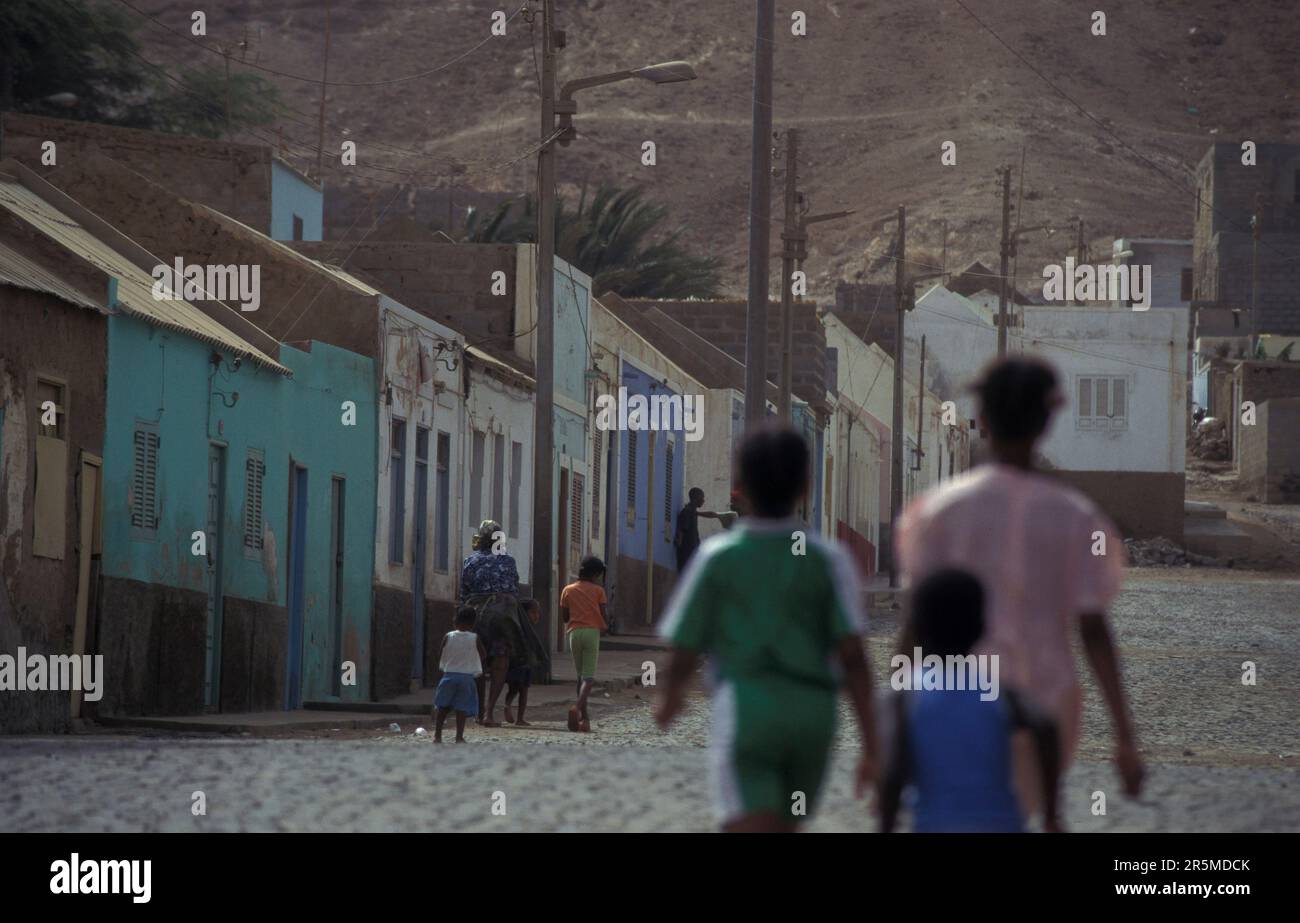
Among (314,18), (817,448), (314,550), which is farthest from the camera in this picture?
(314,18)

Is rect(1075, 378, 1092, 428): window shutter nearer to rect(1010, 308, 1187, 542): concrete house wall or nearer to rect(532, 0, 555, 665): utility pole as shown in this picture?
rect(1010, 308, 1187, 542): concrete house wall

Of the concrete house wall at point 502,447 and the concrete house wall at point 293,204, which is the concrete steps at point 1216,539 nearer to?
the concrete house wall at point 293,204

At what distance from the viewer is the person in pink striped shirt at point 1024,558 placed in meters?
7.05

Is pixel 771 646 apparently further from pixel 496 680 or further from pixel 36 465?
pixel 496 680

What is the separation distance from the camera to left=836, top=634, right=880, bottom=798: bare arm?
7164mm

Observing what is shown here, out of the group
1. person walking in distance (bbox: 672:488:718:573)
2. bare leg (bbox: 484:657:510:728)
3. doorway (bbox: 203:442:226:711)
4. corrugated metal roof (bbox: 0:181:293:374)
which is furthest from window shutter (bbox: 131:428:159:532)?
person walking in distance (bbox: 672:488:718:573)

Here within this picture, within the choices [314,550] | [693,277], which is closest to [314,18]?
[693,277]

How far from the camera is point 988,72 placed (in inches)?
6850

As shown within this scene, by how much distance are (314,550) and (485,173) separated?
124 meters

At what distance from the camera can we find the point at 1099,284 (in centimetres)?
9769

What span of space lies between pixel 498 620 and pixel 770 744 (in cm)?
1349

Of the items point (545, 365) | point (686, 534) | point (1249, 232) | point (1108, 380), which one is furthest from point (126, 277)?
point (1249, 232)

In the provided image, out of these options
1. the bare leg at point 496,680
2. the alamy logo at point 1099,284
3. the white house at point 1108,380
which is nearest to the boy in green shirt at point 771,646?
the bare leg at point 496,680
